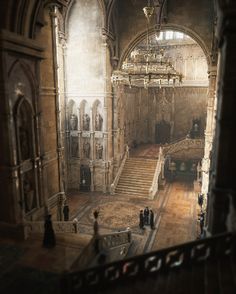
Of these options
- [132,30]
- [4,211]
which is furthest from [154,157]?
[4,211]

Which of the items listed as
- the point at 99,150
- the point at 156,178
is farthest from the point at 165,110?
the point at 99,150

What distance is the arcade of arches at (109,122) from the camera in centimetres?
926

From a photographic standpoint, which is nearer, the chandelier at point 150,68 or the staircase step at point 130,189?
the chandelier at point 150,68

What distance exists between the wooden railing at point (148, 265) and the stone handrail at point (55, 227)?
4778mm

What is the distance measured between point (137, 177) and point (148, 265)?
16371 mm

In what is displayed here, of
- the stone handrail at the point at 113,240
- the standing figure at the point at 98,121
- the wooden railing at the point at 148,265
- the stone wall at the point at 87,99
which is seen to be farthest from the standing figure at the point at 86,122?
the wooden railing at the point at 148,265

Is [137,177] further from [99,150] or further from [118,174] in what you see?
[99,150]

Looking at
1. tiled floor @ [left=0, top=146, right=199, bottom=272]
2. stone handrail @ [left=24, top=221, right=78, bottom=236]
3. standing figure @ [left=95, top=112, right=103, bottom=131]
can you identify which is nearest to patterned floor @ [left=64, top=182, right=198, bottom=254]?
tiled floor @ [left=0, top=146, right=199, bottom=272]

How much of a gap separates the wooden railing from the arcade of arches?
2.58 feet

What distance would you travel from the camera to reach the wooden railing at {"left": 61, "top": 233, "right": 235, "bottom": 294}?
594 centimetres

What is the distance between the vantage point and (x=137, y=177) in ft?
73.8

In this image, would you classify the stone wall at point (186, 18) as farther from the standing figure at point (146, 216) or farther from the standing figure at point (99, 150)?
the standing figure at point (146, 216)

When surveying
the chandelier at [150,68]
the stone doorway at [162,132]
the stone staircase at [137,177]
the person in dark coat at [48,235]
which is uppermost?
the chandelier at [150,68]

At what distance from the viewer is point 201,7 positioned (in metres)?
19.0
